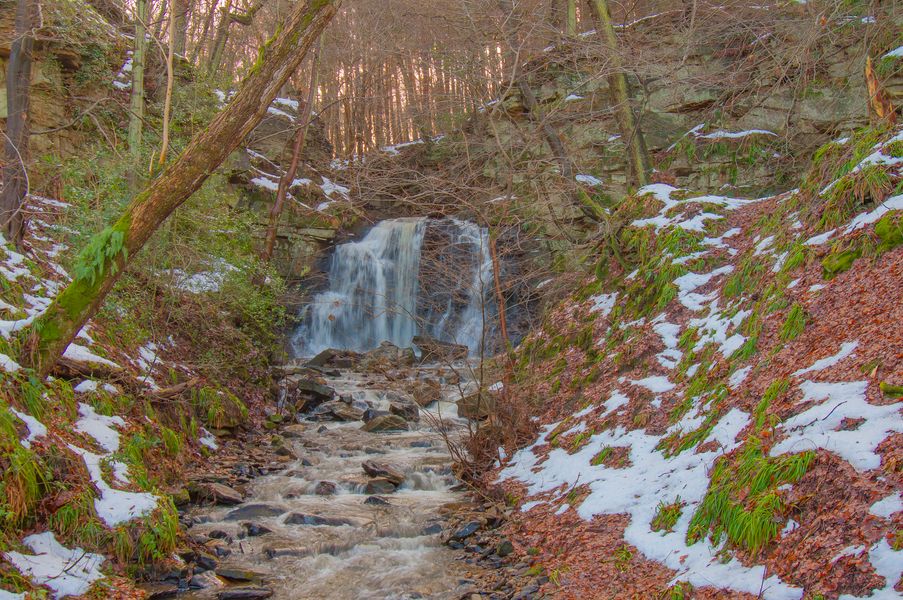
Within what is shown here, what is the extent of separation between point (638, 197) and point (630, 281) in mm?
1993

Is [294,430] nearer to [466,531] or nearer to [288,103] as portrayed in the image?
[466,531]

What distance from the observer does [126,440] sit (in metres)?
6.25

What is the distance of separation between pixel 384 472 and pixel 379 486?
0.27m

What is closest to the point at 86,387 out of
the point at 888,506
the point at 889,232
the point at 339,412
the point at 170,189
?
the point at 170,189

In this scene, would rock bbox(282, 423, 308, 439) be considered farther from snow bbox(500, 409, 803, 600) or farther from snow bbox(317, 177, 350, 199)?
→ snow bbox(317, 177, 350, 199)

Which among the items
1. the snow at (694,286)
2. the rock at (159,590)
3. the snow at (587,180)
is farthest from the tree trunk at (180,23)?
the snow at (587,180)

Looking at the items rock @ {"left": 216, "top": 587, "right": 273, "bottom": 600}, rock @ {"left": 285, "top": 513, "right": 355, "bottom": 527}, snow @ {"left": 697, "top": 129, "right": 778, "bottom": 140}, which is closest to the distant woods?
snow @ {"left": 697, "top": 129, "right": 778, "bottom": 140}

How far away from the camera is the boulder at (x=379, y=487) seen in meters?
7.37

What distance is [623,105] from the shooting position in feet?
34.6

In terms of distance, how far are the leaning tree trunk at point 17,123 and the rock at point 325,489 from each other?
17.1 ft

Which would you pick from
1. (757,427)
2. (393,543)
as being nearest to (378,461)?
(393,543)

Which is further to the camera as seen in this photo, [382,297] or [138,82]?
[382,297]

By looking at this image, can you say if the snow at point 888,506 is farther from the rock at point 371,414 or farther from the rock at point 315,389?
the rock at point 315,389

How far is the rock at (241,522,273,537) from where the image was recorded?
6.09 metres
